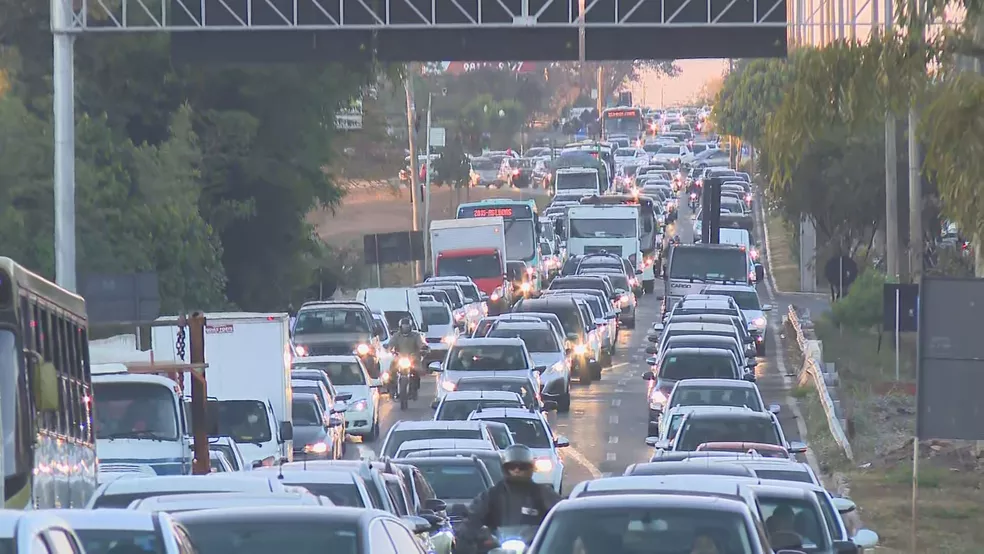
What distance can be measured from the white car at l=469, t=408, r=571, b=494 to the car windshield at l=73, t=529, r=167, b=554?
16371 millimetres

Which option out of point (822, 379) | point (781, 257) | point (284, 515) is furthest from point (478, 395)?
point (781, 257)

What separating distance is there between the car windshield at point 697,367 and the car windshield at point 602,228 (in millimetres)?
34327

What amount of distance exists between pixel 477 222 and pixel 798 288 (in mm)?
18838

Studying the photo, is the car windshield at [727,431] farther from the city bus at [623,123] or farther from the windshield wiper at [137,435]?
the city bus at [623,123]

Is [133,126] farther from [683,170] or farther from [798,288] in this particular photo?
[683,170]

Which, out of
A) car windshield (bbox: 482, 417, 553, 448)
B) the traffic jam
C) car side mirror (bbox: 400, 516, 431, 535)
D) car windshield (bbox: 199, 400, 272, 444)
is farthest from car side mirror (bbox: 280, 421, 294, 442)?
car side mirror (bbox: 400, 516, 431, 535)

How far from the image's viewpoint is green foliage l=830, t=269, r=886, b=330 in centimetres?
4912

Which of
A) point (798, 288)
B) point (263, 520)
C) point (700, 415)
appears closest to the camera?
point (263, 520)

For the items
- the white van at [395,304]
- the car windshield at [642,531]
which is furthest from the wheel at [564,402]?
the car windshield at [642,531]

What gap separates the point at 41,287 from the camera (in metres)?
14.4

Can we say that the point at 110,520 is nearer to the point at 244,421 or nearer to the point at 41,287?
the point at 41,287

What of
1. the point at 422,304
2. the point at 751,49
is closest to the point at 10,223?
the point at 422,304

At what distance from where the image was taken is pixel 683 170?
5531 inches

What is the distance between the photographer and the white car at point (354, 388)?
34.3m
